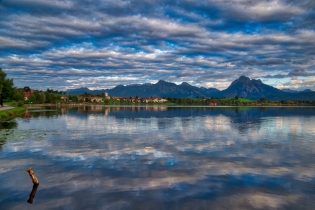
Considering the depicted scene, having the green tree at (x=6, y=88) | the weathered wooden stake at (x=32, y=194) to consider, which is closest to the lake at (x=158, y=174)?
the weathered wooden stake at (x=32, y=194)

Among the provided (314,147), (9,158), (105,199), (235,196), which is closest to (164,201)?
(105,199)

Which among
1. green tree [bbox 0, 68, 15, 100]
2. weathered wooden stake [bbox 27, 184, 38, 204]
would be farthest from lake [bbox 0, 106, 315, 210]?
green tree [bbox 0, 68, 15, 100]

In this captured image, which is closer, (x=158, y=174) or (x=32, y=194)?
(x=32, y=194)

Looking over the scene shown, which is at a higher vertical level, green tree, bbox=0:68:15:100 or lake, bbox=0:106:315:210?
green tree, bbox=0:68:15:100

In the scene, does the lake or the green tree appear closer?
the lake

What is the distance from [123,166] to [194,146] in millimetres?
12420

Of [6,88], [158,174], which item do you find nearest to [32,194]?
[158,174]

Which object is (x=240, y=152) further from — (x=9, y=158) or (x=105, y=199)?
(x=9, y=158)

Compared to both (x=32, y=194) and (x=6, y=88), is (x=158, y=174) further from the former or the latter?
(x=6, y=88)

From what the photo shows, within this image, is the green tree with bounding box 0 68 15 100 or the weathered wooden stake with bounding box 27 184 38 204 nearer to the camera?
the weathered wooden stake with bounding box 27 184 38 204

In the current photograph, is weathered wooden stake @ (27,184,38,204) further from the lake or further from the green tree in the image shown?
the green tree

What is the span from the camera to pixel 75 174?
68.2 feet

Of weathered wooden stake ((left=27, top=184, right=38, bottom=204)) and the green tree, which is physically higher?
the green tree

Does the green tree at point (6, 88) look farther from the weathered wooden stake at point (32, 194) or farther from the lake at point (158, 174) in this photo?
the weathered wooden stake at point (32, 194)
